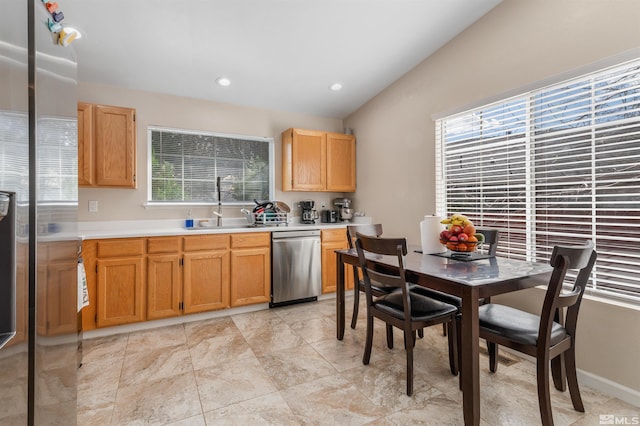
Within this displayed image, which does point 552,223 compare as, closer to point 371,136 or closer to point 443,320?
point 443,320

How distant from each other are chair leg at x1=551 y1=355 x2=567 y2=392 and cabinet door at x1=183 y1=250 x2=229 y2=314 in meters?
2.77

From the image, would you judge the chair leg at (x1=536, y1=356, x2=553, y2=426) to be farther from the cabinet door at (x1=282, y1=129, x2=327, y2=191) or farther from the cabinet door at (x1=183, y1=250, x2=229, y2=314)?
the cabinet door at (x1=282, y1=129, x2=327, y2=191)

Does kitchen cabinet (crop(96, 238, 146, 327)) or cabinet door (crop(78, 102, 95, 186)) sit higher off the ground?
cabinet door (crop(78, 102, 95, 186))

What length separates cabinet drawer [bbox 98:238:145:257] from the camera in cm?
271

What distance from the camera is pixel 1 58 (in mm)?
735

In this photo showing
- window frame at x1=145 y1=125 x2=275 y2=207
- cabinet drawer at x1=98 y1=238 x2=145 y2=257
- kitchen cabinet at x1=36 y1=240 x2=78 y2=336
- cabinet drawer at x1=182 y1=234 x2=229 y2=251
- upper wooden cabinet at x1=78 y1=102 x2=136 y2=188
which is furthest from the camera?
window frame at x1=145 y1=125 x2=275 y2=207

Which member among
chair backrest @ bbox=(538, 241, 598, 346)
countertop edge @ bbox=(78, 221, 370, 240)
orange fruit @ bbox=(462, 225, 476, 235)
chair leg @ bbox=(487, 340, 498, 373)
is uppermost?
Answer: orange fruit @ bbox=(462, 225, 476, 235)

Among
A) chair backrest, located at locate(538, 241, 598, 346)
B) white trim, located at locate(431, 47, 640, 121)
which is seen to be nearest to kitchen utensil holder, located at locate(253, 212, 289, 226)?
white trim, located at locate(431, 47, 640, 121)

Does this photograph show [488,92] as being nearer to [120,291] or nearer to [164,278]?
[164,278]

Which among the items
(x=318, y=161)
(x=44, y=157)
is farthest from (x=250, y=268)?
(x=44, y=157)

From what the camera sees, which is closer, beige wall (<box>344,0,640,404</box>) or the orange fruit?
beige wall (<box>344,0,640,404</box>)

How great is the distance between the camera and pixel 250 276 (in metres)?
3.35

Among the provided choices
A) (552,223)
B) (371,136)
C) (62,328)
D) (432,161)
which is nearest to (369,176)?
(371,136)

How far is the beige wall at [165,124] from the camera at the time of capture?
318 centimetres
